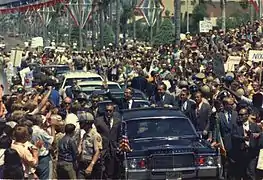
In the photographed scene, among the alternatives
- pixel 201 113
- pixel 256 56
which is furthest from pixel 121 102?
pixel 256 56

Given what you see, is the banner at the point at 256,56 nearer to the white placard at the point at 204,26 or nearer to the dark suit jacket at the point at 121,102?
the dark suit jacket at the point at 121,102

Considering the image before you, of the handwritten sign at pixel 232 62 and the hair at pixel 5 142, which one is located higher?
the hair at pixel 5 142

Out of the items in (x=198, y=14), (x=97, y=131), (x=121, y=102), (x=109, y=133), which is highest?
(x=97, y=131)

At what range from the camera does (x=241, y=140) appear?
14.4 m

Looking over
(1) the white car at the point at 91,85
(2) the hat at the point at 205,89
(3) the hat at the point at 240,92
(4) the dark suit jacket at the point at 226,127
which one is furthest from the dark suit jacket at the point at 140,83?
(4) the dark suit jacket at the point at 226,127

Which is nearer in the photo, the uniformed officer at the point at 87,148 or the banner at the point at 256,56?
the uniformed officer at the point at 87,148

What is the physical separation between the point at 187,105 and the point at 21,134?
25.5ft

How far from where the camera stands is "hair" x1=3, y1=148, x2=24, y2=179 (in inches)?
416

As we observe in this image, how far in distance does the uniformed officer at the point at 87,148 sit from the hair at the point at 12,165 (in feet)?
8.74

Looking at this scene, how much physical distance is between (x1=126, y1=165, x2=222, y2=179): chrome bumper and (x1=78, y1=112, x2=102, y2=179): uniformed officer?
0.73m

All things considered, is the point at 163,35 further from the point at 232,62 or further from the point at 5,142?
the point at 5,142

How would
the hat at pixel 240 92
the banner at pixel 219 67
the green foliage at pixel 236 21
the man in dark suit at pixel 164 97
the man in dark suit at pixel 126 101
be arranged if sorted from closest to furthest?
the hat at pixel 240 92 < the man in dark suit at pixel 126 101 < the banner at pixel 219 67 < the man in dark suit at pixel 164 97 < the green foliage at pixel 236 21

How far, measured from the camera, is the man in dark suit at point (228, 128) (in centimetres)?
1484

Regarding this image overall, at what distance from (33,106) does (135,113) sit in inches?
79.2
